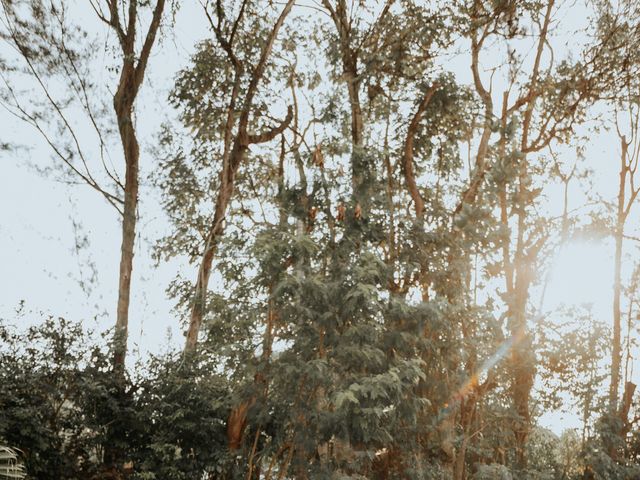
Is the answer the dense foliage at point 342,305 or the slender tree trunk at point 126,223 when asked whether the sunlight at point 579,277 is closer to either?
the dense foliage at point 342,305

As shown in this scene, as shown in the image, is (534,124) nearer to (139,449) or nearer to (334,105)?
(334,105)

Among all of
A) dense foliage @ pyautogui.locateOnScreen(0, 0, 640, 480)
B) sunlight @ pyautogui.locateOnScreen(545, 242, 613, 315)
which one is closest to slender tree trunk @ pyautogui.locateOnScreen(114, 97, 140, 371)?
dense foliage @ pyautogui.locateOnScreen(0, 0, 640, 480)

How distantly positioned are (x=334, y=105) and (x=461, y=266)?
2434 mm

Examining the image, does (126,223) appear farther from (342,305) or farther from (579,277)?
(579,277)

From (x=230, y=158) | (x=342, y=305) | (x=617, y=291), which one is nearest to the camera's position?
(x=342, y=305)

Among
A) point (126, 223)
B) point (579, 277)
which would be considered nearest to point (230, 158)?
point (126, 223)

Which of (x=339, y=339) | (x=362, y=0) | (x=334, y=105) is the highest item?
(x=362, y=0)

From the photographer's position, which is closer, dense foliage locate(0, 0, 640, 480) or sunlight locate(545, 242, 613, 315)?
dense foliage locate(0, 0, 640, 480)

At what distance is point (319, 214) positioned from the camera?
7316 millimetres

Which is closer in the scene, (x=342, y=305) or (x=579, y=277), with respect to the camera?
Result: (x=342, y=305)

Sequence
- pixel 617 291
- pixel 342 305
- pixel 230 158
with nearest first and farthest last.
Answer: pixel 342 305, pixel 230 158, pixel 617 291

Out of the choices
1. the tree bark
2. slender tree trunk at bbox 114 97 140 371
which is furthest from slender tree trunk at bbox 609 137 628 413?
slender tree trunk at bbox 114 97 140 371

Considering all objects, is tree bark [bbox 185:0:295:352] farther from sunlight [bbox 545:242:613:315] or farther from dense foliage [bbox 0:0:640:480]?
sunlight [bbox 545:242:613:315]

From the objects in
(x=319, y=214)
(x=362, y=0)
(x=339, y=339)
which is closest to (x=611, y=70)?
(x=362, y=0)
